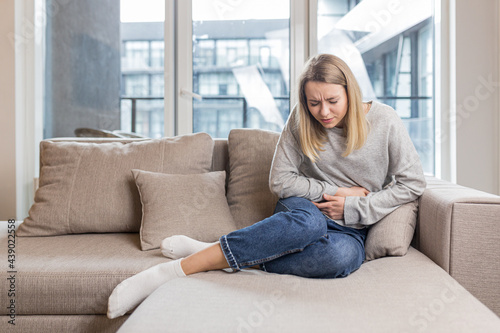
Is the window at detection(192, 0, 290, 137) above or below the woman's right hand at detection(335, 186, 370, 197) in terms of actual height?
above

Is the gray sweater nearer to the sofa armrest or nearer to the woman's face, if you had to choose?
the woman's face

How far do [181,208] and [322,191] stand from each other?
1.64 ft

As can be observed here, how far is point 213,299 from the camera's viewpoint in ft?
3.38

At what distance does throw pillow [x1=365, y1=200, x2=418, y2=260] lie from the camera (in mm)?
1376

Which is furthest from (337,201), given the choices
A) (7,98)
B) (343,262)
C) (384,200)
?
(7,98)

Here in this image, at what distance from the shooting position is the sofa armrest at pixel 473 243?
4.00ft

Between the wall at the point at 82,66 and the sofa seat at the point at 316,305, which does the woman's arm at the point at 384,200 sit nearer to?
the sofa seat at the point at 316,305

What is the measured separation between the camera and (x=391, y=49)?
265 cm

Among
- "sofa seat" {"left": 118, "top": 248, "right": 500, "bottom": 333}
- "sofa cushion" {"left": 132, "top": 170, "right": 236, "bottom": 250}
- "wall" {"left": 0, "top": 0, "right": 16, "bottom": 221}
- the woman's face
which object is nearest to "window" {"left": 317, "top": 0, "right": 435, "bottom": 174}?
the woman's face

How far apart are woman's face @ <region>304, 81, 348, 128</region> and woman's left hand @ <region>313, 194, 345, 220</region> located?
0.25 meters

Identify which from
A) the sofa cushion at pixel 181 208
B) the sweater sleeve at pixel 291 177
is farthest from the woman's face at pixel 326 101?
the sofa cushion at pixel 181 208

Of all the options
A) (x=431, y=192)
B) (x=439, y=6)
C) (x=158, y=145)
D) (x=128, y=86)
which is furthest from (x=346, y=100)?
(x=128, y=86)

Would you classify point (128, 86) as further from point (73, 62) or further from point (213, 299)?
point (213, 299)

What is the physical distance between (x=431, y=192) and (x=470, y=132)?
1.24m
